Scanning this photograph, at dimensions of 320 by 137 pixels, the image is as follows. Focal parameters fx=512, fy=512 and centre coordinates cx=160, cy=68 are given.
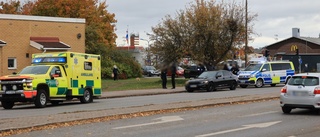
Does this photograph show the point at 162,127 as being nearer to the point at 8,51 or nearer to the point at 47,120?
the point at 47,120

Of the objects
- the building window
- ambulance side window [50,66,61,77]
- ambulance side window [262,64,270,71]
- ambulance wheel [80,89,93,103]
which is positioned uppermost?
the building window

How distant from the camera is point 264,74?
121 feet

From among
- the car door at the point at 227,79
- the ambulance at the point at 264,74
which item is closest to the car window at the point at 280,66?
the ambulance at the point at 264,74

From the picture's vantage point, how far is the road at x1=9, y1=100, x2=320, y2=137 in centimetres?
1247

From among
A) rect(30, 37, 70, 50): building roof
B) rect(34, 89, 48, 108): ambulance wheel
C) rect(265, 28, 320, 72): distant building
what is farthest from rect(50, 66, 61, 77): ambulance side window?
rect(265, 28, 320, 72): distant building

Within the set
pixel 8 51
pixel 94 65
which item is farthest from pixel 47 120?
pixel 8 51

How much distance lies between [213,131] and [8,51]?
1115 inches

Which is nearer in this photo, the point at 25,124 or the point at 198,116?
the point at 25,124

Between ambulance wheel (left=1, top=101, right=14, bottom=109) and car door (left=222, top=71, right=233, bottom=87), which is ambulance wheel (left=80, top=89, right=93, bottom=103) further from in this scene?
car door (left=222, top=71, right=233, bottom=87)

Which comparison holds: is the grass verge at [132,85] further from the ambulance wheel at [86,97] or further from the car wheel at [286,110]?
the car wheel at [286,110]

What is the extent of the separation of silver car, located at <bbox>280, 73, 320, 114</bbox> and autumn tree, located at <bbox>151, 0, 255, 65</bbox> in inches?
989

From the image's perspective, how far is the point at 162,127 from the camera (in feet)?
45.1

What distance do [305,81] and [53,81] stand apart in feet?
36.0

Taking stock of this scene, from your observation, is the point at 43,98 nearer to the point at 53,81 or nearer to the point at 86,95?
the point at 53,81
